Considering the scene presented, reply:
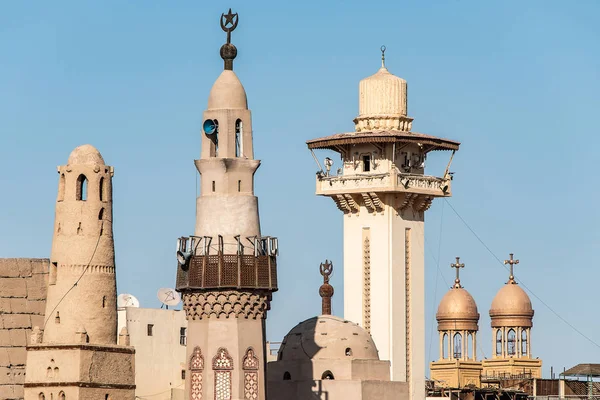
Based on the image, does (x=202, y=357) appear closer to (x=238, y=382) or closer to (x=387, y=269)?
(x=238, y=382)

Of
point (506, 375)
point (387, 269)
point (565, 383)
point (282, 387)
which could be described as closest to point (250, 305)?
point (282, 387)

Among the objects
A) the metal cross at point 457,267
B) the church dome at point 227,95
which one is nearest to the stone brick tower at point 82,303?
the church dome at point 227,95

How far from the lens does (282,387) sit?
83.7 metres

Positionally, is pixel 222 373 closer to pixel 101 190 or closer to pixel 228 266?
pixel 228 266

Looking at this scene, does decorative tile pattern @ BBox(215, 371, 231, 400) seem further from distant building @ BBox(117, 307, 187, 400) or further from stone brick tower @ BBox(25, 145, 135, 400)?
distant building @ BBox(117, 307, 187, 400)

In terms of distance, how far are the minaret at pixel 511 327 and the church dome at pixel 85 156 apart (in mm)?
62839

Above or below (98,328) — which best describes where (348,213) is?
above

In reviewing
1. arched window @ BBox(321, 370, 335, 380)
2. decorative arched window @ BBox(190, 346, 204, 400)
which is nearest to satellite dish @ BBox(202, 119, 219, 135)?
decorative arched window @ BBox(190, 346, 204, 400)

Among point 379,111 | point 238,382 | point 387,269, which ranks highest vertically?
point 379,111

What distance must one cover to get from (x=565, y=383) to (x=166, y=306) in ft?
78.3

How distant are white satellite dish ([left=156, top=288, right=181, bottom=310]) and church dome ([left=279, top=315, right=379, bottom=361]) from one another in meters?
14.2

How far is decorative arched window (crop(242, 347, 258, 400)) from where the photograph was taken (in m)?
71.2

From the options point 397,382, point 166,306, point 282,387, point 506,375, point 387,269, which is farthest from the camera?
point 506,375

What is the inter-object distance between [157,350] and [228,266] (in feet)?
107
